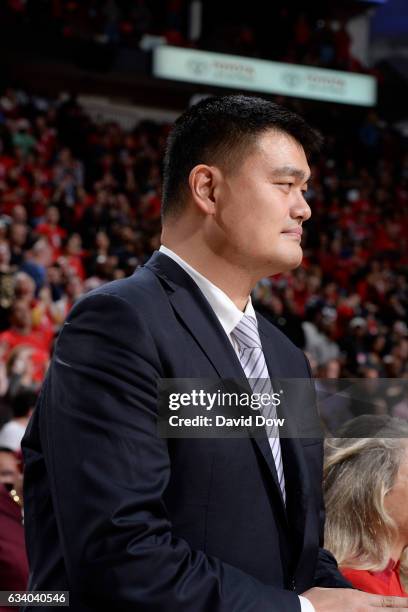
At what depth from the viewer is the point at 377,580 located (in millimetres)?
1646

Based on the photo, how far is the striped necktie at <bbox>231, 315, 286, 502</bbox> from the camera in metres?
1.20

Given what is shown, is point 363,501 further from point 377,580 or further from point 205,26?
point 205,26

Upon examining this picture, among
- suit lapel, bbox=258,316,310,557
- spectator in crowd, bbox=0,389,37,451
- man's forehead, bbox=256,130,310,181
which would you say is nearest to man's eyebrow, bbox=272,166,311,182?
man's forehead, bbox=256,130,310,181

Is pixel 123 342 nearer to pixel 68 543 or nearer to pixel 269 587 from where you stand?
pixel 68 543

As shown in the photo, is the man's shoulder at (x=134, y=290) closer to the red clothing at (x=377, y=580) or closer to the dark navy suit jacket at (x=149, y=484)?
the dark navy suit jacket at (x=149, y=484)

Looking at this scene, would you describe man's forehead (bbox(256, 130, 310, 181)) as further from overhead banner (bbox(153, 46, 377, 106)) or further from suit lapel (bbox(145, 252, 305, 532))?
overhead banner (bbox(153, 46, 377, 106))

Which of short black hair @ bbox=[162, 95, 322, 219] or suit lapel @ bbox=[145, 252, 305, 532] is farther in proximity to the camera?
short black hair @ bbox=[162, 95, 322, 219]

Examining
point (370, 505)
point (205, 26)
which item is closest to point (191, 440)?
point (370, 505)

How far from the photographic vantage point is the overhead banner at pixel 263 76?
13.2m

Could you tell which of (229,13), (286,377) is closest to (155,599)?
(286,377)

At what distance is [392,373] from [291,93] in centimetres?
758

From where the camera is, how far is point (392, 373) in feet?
Result: 25.0

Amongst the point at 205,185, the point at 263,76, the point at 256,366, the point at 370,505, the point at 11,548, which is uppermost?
the point at 263,76

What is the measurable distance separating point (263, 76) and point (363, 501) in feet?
41.8
